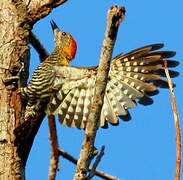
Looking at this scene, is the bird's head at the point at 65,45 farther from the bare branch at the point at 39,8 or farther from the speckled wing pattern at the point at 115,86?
the bare branch at the point at 39,8

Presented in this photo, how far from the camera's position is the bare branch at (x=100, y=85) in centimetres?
267

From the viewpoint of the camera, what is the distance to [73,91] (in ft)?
17.8

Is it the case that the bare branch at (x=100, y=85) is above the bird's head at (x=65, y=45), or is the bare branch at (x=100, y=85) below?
below

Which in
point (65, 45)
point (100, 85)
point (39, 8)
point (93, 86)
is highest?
point (39, 8)

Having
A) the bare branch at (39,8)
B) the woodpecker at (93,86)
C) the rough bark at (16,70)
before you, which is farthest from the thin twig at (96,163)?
the bare branch at (39,8)

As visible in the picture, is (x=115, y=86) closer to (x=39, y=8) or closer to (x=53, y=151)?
(x=39, y=8)

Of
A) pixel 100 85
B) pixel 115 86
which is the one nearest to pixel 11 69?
pixel 115 86

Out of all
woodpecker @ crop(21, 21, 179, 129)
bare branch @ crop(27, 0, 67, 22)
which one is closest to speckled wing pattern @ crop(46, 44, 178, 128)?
woodpecker @ crop(21, 21, 179, 129)

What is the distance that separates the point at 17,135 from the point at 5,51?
29.4 inches

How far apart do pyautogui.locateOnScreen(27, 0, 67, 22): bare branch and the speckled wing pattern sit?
0.61 metres

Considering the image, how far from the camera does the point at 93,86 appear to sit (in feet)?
17.4

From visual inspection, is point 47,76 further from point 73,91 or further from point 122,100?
point 122,100

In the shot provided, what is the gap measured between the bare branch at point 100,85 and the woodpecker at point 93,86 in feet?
6.92

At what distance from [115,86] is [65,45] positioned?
102cm
